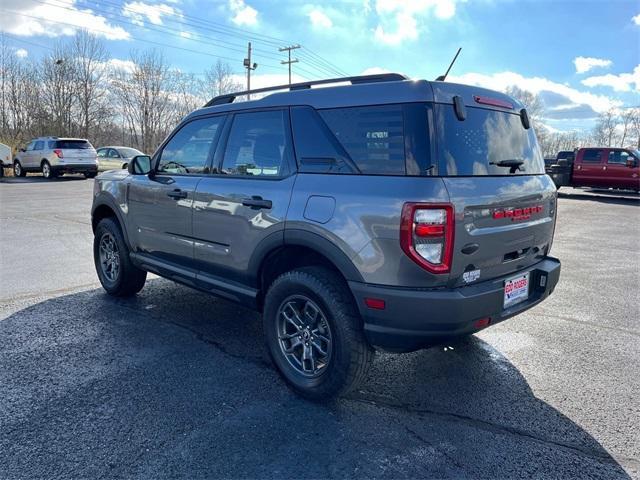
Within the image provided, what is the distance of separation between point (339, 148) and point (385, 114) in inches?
14.1

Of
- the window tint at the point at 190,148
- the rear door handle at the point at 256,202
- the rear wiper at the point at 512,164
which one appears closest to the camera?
the rear wiper at the point at 512,164

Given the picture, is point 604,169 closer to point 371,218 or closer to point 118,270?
point 118,270

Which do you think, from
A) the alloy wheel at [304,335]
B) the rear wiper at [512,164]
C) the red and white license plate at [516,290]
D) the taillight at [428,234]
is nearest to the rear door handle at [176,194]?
the alloy wheel at [304,335]

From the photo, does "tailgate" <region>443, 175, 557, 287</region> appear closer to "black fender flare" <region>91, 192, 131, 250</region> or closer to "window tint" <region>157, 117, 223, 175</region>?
"window tint" <region>157, 117, 223, 175</region>

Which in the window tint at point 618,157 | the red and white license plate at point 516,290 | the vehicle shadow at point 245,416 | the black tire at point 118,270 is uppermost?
the window tint at point 618,157

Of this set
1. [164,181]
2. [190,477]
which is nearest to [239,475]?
[190,477]

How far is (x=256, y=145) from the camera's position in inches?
137

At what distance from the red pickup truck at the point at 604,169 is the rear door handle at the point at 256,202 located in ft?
58.2

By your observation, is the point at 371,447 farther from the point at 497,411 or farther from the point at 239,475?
the point at 497,411

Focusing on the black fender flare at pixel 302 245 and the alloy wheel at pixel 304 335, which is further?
the alloy wheel at pixel 304 335

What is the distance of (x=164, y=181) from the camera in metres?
4.21

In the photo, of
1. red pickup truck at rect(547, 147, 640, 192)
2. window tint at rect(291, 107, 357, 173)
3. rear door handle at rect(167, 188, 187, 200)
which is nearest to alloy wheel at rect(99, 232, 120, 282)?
rear door handle at rect(167, 188, 187, 200)

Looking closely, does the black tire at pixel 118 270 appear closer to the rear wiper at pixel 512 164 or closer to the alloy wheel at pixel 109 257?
the alloy wheel at pixel 109 257

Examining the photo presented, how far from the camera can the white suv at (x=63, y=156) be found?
2117cm
